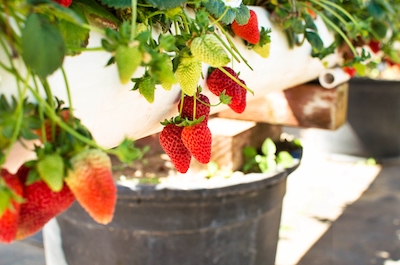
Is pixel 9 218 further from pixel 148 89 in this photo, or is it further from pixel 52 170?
pixel 148 89

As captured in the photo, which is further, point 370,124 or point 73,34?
point 370,124

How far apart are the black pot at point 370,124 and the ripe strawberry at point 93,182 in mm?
2868

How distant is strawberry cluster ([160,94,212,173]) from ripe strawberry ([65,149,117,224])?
17 centimetres

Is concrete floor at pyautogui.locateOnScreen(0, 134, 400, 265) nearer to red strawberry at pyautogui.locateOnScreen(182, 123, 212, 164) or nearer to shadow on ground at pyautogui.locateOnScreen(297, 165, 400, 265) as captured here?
shadow on ground at pyautogui.locateOnScreen(297, 165, 400, 265)

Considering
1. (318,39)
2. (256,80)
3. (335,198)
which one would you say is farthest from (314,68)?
(335,198)

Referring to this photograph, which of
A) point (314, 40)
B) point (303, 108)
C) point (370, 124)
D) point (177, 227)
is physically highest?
point (314, 40)

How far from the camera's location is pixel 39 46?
25 cm

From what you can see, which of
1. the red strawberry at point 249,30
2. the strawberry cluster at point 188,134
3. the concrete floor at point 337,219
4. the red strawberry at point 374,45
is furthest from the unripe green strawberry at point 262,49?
the concrete floor at point 337,219

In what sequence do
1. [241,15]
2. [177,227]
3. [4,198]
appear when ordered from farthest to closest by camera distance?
[177,227] → [241,15] → [4,198]

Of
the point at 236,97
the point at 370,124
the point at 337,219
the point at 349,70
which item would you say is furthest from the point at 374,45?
the point at 370,124

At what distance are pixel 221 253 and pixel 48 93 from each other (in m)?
0.87

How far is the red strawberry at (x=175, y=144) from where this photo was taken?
475 millimetres

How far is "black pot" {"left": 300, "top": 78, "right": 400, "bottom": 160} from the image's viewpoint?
9.75 feet

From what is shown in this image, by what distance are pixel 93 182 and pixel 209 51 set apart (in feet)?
0.47
